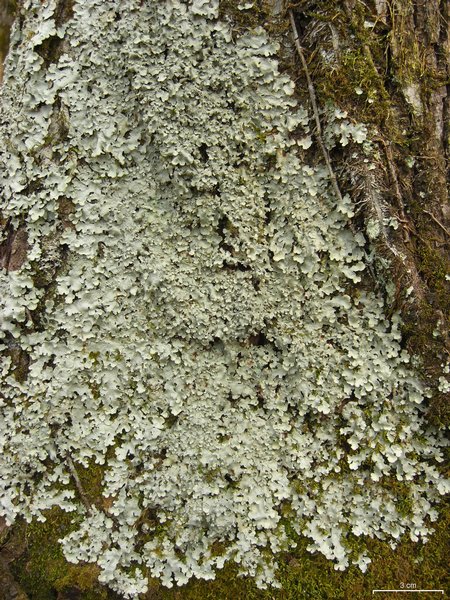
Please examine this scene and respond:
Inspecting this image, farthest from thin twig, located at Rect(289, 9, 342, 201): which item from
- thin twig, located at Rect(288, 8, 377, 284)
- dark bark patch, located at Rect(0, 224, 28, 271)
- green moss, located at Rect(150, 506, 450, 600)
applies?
green moss, located at Rect(150, 506, 450, 600)

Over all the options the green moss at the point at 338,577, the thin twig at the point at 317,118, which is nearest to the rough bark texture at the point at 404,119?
the thin twig at the point at 317,118

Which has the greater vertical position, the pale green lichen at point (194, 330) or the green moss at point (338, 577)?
the pale green lichen at point (194, 330)

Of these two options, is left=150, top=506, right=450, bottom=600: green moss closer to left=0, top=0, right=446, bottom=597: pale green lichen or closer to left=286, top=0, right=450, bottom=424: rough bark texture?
left=0, top=0, right=446, bottom=597: pale green lichen

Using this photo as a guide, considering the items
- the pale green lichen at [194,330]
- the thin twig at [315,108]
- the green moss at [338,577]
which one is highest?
the thin twig at [315,108]

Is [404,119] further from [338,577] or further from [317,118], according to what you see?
[338,577]

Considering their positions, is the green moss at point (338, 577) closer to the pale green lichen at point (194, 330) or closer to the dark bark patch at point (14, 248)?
the pale green lichen at point (194, 330)

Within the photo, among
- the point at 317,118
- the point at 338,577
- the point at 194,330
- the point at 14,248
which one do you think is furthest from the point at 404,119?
the point at 338,577

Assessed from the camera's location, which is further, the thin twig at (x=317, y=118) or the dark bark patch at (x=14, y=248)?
the dark bark patch at (x=14, y=248)

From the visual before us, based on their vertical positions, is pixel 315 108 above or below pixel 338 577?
above
